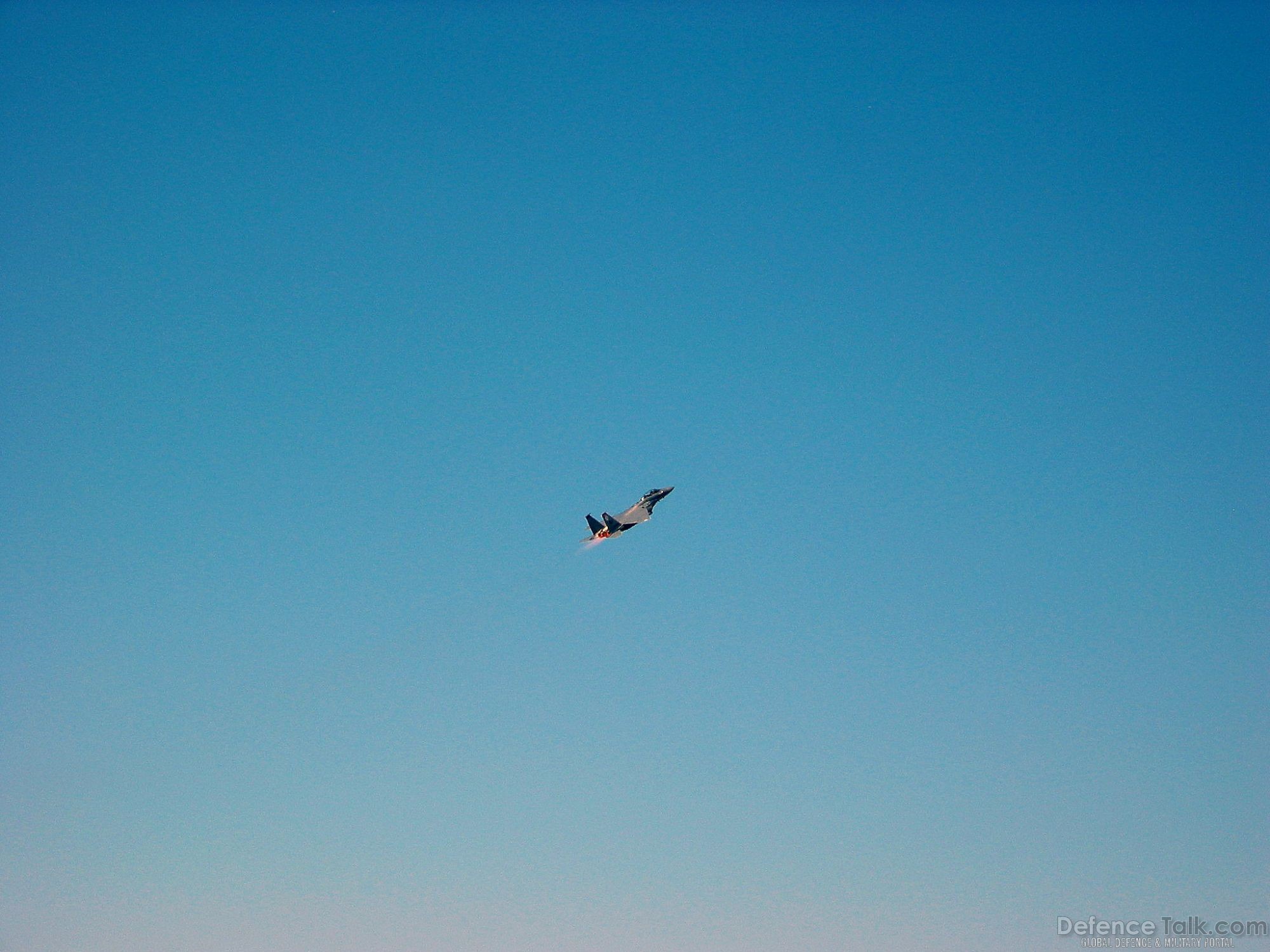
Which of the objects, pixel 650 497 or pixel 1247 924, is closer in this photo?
pixel 1247 924

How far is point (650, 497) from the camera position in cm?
13112

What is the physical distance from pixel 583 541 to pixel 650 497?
9.95 metres

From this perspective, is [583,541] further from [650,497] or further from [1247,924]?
[1247,924]

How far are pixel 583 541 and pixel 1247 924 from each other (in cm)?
7650

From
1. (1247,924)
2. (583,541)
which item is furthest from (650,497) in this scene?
(1247,924)

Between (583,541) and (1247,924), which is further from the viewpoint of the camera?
(583,541)

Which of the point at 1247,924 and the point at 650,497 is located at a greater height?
the point at 650,497

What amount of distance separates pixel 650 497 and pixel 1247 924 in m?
74.0

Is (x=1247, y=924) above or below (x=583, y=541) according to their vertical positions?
below

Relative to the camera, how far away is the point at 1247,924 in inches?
4011

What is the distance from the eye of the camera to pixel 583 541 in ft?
419
